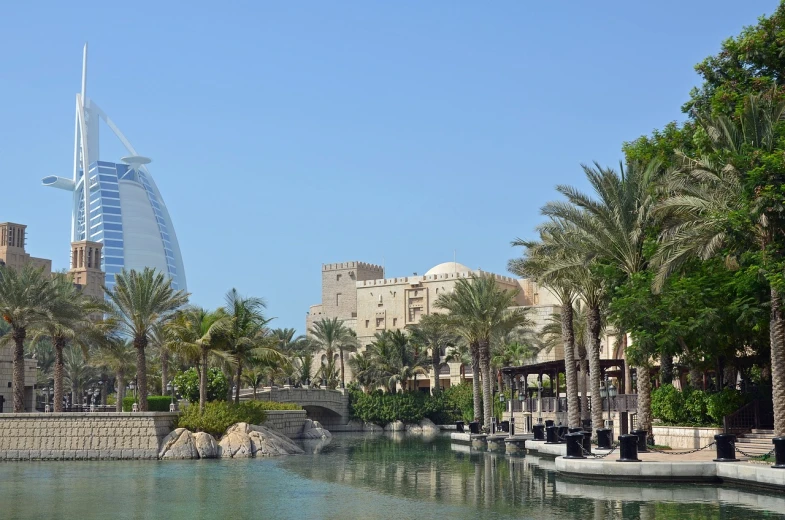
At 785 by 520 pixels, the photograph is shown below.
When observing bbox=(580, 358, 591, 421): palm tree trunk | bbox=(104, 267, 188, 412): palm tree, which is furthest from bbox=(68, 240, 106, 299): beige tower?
bbox=(580, 358, 591, 421): palm tree trunk

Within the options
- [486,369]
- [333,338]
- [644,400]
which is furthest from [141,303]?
[333,338]

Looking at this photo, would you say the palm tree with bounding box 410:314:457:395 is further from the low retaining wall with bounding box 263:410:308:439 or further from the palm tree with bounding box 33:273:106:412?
the palm tree with bounding box 33:273:106:412

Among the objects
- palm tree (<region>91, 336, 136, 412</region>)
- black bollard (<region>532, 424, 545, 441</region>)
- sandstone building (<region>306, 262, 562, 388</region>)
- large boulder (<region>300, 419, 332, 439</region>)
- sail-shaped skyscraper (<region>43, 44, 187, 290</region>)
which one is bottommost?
large boulder (<region>300, 419, 332, 439</region>)

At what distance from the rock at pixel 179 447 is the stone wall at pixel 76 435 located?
34 centimetres

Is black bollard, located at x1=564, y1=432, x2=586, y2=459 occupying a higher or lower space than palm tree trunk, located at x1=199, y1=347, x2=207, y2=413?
lower

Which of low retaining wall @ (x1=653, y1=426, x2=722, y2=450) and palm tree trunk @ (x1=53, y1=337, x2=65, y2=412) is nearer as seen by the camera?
low retaining wall @ (x1=653, y1=426, x2=722, y2=450)

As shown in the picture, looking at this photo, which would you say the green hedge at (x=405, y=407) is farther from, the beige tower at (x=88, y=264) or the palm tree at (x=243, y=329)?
the beige tower at (x=88, y=264)

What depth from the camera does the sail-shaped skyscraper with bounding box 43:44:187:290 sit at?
608 feet

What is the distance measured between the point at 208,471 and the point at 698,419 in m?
14.5

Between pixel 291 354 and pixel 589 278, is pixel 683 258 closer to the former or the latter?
pixel 589 278

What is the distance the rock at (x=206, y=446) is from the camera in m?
36.2

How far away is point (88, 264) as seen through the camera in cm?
13238

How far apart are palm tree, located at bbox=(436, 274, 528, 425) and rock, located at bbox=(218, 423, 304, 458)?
10.5m

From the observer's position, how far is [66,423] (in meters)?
36.6
